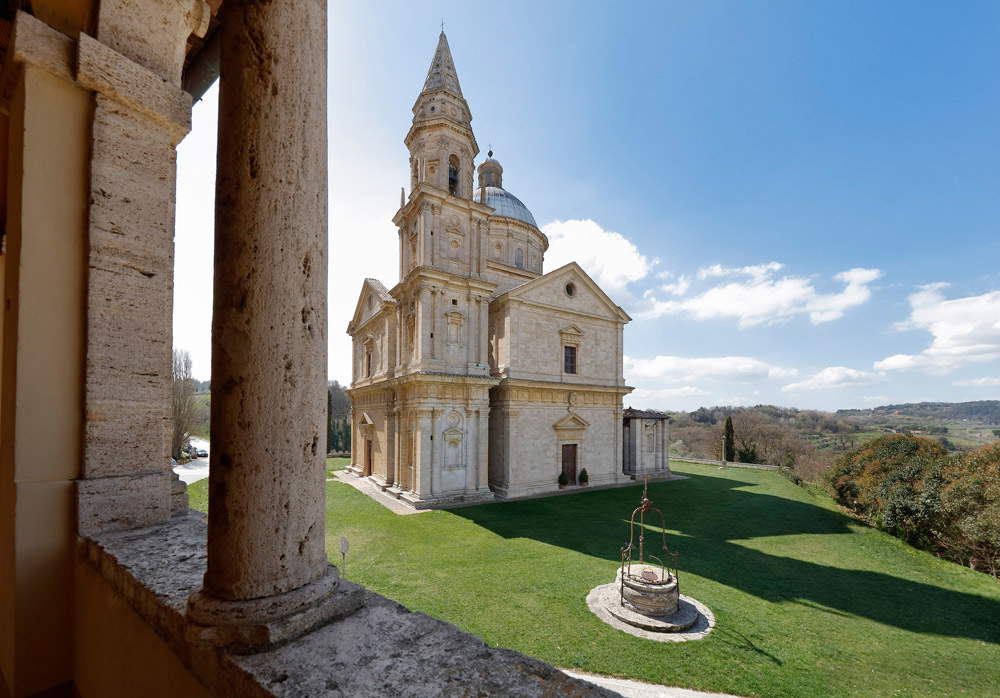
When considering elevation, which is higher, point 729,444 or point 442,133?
point 442,133

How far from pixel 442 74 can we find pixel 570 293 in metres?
12.0

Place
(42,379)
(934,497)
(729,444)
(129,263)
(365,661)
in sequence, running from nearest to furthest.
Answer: (365,661)
(42,379)
(129,263)
(934,497)
(729,444)

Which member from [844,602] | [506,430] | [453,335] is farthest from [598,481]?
[844,602]

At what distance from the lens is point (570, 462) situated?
22578 mm

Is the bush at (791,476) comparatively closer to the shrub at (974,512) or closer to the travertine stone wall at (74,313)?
the shrub at (974,512)

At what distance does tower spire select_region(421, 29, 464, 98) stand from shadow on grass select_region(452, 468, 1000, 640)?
18714 millimetres

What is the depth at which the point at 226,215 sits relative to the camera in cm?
202

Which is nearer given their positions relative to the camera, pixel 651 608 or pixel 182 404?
pixel 651 608

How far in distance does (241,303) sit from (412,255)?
19.3 m

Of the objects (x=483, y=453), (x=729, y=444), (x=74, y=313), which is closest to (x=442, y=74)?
(x=483, y=453)

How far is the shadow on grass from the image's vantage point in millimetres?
9984

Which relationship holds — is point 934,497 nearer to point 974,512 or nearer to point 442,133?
point 974,512

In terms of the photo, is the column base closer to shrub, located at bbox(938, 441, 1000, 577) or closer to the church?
the church

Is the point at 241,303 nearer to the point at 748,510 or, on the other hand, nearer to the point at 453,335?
the point at 453,335
